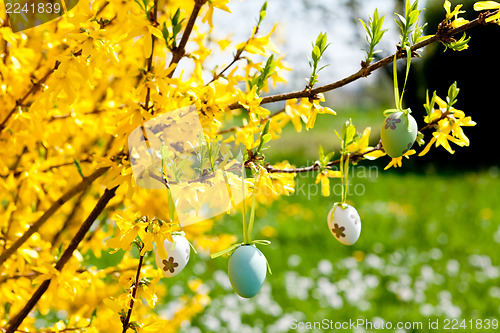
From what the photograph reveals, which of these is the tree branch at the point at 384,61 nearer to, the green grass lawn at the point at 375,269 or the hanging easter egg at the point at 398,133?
the hanging easter egg at the point at 398,133

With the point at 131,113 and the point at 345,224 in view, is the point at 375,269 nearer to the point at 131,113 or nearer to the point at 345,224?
the point at 345,224

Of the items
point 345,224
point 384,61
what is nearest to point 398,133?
point 384,61

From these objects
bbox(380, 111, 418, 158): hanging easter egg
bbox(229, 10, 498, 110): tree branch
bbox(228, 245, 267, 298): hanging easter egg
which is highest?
bbox(229, 10, 498, 110): tree branch

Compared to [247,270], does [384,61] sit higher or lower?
higher

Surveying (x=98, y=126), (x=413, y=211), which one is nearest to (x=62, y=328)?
(x=98, y=126)

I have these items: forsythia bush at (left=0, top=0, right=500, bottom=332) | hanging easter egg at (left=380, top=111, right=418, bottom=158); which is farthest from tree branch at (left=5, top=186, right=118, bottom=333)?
hanging easter egg at (left=380, top=111, right=418, bottom=158)

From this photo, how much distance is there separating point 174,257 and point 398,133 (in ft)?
1.95

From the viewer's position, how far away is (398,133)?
1006 mm

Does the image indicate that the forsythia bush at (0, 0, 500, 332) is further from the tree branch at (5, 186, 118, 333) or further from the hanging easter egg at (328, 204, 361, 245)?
the hanging easter egg at (328, 204, 361, 245)

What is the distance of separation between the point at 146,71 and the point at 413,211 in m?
4.82

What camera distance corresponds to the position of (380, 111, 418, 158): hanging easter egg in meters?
Result: 1.01

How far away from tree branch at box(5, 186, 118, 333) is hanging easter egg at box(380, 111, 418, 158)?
0.67 meters

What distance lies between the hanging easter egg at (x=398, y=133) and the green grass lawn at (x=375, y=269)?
2.51m

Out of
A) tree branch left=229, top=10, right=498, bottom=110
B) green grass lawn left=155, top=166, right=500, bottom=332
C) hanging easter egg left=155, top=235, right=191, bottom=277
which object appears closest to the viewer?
tree branch left=229, top=10, right=498, bottom=110
